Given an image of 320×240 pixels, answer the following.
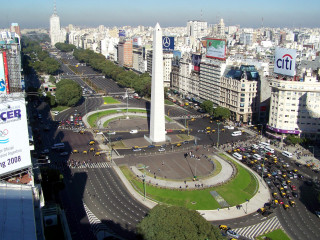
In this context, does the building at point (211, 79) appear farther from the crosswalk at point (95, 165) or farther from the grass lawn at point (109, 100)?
the crosswalk at point (95, 165)

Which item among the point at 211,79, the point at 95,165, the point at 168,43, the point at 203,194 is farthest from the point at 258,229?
the point at 168,43

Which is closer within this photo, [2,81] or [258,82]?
[2,81]

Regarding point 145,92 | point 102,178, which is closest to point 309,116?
point 102,178

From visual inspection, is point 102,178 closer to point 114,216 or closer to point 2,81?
point 114,216

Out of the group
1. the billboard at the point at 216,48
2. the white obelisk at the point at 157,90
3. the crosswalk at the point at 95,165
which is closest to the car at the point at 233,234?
the crosswalk at the point at 95,165

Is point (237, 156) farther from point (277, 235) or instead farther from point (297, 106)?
point (277, 235)

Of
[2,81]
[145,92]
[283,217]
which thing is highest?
[2,81]
